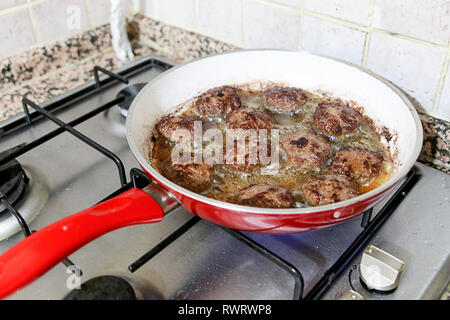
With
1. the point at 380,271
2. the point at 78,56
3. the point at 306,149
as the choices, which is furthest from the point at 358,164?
the point at 78,56

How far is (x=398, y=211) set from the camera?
2.66 ft

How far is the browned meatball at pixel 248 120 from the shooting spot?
0.87 metres

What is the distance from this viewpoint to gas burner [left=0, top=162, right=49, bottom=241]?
774 millimetres

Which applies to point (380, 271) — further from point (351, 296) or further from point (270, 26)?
point (270, 26)

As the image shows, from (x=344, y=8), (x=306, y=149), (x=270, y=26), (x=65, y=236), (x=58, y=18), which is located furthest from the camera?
(x=58, y=18)

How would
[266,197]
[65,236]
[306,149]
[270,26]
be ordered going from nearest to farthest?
1. [65,236]
2. [266,197]
3. [306,149]
4. [270,26]

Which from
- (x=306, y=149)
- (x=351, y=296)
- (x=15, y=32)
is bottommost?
(x=351, y=296)

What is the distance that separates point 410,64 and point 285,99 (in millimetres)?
253

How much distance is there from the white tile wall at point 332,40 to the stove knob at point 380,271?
0.47 metres

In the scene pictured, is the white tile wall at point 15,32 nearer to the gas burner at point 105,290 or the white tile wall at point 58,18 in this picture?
the white tile wall at point 58,18

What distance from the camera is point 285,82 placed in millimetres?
1006

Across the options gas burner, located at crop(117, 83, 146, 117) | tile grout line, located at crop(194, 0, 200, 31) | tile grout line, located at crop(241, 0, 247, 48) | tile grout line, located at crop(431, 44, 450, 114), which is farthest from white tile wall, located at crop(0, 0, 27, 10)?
tile grout line, located at crop(431, 44, 450, 114)

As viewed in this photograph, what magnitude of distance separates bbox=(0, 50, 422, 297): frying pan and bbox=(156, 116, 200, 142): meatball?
3cm

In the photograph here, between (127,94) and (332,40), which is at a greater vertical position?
(332,40)
